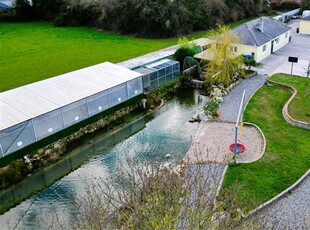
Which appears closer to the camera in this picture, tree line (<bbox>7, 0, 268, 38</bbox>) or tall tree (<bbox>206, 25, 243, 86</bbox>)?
tall tree (<bbox>206, 25, 243, 86</bbox>)

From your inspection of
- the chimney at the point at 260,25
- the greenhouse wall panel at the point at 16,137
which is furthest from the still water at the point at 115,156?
the chimney at the point at 260,25

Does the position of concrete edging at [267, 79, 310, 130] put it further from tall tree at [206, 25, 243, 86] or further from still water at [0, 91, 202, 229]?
still water at [0, 91, 202, 229]

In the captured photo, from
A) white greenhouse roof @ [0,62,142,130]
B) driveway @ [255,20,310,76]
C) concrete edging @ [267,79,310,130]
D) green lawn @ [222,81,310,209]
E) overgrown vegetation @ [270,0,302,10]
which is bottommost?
green lawn @ [222,81,310,209]

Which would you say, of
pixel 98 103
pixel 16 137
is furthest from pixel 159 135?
pixel 16 137

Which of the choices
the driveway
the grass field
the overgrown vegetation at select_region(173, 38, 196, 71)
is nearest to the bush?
the grass field

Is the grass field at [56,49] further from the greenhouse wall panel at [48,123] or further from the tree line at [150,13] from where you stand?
the greenhouse wall panel at [48,123]
